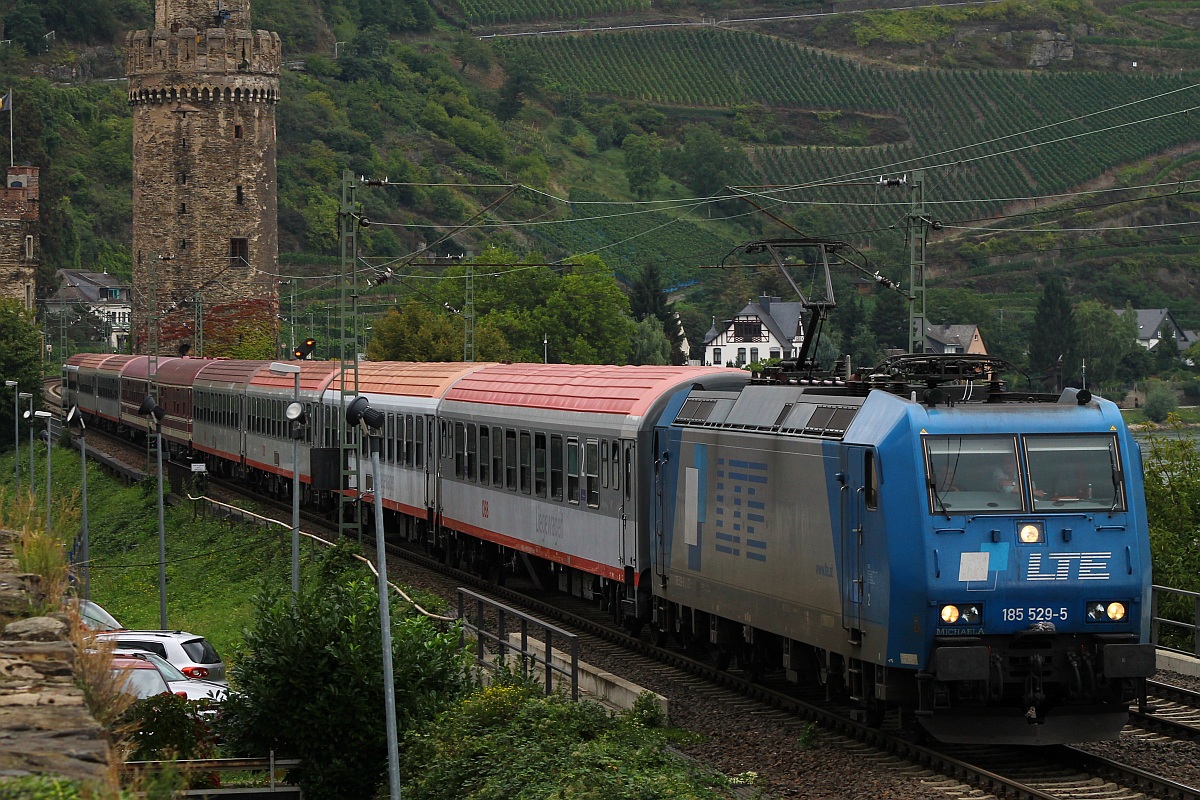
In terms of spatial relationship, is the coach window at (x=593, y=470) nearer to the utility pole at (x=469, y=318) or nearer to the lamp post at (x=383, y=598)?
the lamp post at (x=383, y=598)

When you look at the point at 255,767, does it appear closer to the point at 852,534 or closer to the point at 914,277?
the point at 852,534

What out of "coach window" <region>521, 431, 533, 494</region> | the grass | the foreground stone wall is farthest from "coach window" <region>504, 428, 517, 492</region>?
the foreground stone wall

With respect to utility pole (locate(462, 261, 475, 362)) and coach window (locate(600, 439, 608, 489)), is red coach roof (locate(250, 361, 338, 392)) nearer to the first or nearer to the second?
utility pole (locate(462, 261, 475, 362))

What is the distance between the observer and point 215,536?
42906 mm

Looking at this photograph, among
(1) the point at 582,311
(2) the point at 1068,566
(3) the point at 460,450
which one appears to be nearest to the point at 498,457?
(3) the point at 460,450

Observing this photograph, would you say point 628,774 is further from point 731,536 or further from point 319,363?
point 319,363

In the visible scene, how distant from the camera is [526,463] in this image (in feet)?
87.1

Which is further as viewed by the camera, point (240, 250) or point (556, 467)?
point (240, 250)

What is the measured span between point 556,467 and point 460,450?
18.5 ft

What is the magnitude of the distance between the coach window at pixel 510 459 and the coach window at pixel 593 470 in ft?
12.0

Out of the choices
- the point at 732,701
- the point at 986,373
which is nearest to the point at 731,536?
the point at 732,701

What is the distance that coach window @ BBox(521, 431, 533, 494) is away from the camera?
26328 mm

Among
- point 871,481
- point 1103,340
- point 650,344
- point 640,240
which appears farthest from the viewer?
point 640,240

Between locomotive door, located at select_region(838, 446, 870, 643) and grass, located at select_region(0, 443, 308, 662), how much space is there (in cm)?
1297
